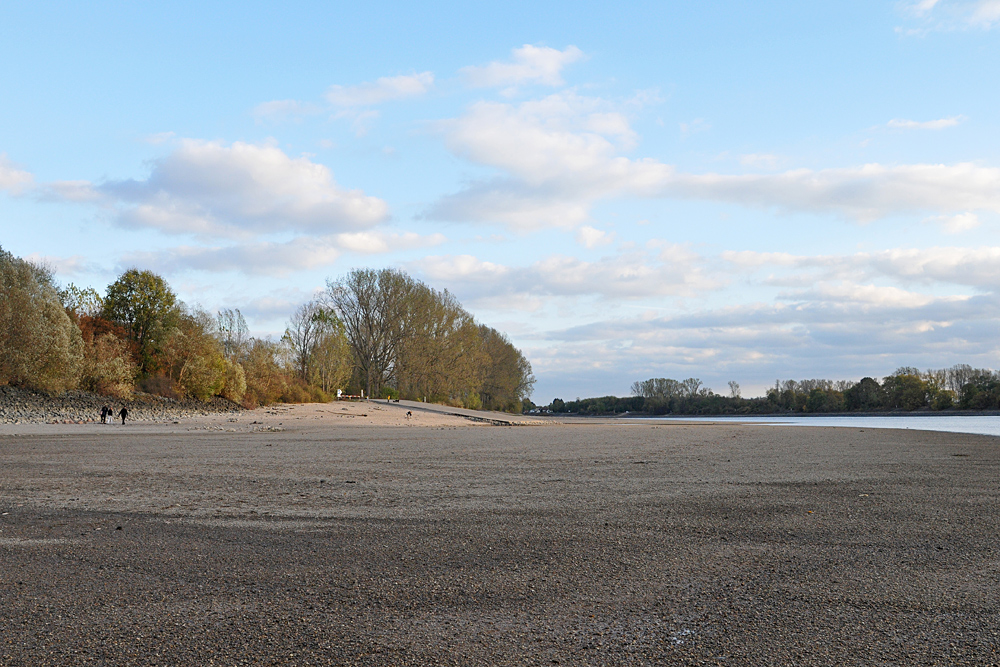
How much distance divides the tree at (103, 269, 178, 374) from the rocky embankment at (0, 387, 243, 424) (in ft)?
24.5

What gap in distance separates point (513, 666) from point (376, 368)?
61449mm

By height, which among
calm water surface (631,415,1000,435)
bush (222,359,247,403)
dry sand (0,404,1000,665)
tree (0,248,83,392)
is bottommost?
calm water surface (631,415,1000,435)

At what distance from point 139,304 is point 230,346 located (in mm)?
8418

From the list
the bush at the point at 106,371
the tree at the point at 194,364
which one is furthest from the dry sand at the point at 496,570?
the tree at the point at 194,364

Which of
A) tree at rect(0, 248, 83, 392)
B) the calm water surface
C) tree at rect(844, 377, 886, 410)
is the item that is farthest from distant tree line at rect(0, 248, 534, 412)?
tree at rect(844, 377, 886, 410)

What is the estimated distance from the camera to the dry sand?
322 cm

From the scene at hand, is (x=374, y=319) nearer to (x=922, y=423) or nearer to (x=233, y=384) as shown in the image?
(x=233, y=384)

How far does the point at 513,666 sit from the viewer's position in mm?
2990

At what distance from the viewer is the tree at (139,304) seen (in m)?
44.8

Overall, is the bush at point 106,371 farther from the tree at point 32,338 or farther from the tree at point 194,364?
the tree at point 194,364

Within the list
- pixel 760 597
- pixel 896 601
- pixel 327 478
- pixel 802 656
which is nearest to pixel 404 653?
pixel 802 656

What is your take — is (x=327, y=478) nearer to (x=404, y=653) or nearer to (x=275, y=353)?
(x=404, y=653)

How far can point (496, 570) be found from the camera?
461 centimetres

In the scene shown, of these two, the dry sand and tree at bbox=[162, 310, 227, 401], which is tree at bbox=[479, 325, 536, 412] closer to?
tree at bbox=[162, 310, 227, 401]
